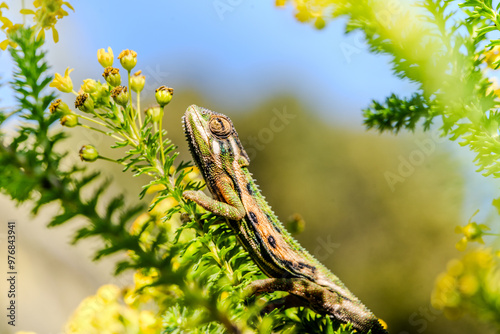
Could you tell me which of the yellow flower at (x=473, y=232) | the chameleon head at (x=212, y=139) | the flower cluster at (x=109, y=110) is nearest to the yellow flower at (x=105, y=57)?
the flower cluster at (x=109, y=110)

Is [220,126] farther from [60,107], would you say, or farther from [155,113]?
[60,107]

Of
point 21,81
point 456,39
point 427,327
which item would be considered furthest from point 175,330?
point 427,327

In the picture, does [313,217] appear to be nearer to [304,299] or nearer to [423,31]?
[304,299]

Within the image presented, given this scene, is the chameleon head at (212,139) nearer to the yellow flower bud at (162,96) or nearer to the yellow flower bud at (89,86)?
the yellow flower bud at (162,96)

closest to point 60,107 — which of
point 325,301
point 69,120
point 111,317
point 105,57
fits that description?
point 69,120

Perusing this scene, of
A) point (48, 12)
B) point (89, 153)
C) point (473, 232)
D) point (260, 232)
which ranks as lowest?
point (473, 232)

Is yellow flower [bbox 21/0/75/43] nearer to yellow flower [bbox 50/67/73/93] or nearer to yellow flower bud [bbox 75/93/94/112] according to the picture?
yellow flower bud [bbox 75/93/94/112]
